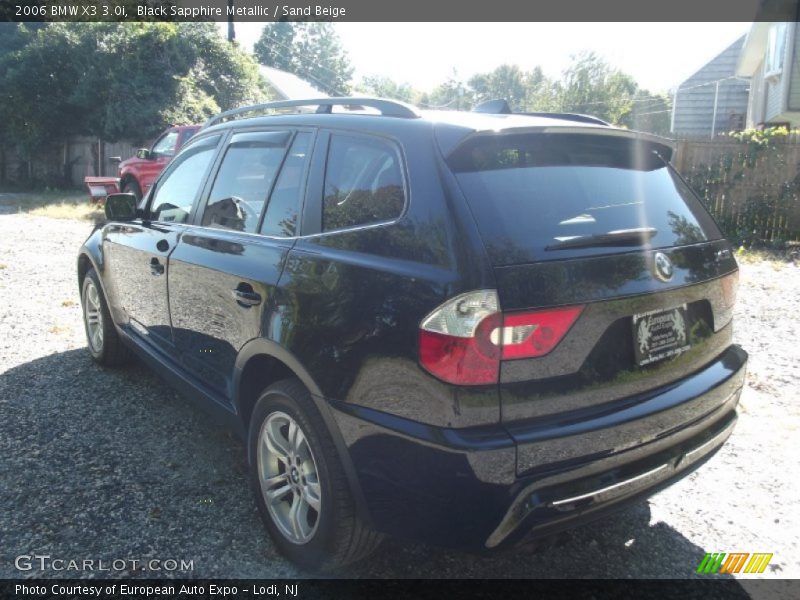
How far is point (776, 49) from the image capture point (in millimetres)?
17859

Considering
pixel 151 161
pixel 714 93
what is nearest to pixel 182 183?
pixel 151 161

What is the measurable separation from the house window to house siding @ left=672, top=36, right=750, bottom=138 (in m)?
12.0

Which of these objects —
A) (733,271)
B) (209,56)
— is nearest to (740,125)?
(209,56)

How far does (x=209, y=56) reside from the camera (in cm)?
2092

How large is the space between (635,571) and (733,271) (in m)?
1.36

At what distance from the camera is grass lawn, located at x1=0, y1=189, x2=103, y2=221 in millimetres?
15039

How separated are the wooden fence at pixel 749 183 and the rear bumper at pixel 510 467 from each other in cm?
969

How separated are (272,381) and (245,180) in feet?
3.57

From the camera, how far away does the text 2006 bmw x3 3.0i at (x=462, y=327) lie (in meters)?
2.16

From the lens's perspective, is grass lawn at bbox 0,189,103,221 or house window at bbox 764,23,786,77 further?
house window at bbox 764,23,786,77

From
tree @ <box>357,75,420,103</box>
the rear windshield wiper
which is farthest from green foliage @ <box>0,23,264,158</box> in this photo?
tree @ <box>357,75,420,103</box>

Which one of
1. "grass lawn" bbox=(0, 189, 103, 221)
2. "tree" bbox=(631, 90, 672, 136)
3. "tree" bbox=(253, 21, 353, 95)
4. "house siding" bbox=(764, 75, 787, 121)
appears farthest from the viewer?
"tree" bbox=(253, 21, 353, 95)

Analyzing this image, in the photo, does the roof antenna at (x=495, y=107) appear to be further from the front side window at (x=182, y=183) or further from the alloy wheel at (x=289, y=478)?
the alloy wheel at (x=289, y=478)

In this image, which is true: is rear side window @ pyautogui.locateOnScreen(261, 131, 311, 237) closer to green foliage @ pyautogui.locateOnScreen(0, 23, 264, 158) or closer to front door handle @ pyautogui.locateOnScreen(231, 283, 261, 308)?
front door handle @ pyautogui.locateOnScreen(231, 283, 261, 308)
